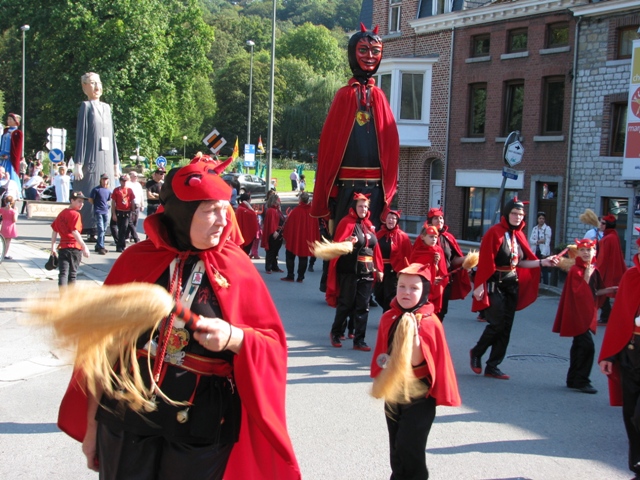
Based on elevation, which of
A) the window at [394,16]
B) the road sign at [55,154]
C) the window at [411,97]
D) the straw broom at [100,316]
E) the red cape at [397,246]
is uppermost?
the window at [394,16]

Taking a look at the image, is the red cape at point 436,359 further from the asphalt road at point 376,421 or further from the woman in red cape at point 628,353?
the woman in red cape at point 628,353

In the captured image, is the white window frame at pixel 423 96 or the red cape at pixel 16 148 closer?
the red cape at pixel 16 148

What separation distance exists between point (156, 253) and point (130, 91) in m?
41.3

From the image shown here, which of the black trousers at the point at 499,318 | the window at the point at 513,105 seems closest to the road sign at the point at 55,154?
the window at the point at 513,105

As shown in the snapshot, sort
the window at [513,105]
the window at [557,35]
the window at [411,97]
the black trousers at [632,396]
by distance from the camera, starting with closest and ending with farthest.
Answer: the black trousers at [632,396] < the window at [557,35] < the window at [513,105] < the window at [411,97]

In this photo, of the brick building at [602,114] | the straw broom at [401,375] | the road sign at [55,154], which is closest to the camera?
the straw broom at [401,375]

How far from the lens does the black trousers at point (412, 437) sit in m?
4.63

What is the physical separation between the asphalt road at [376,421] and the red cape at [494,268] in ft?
2.93

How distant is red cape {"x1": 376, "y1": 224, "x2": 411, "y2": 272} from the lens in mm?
10383

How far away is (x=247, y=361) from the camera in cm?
306

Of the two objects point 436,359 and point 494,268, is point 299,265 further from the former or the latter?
point 436,359

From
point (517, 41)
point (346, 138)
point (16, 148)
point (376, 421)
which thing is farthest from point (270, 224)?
point (517, 41)

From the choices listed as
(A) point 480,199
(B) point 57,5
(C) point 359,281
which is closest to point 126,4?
(B) point 57,5

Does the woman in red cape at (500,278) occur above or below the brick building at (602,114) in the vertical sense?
below
